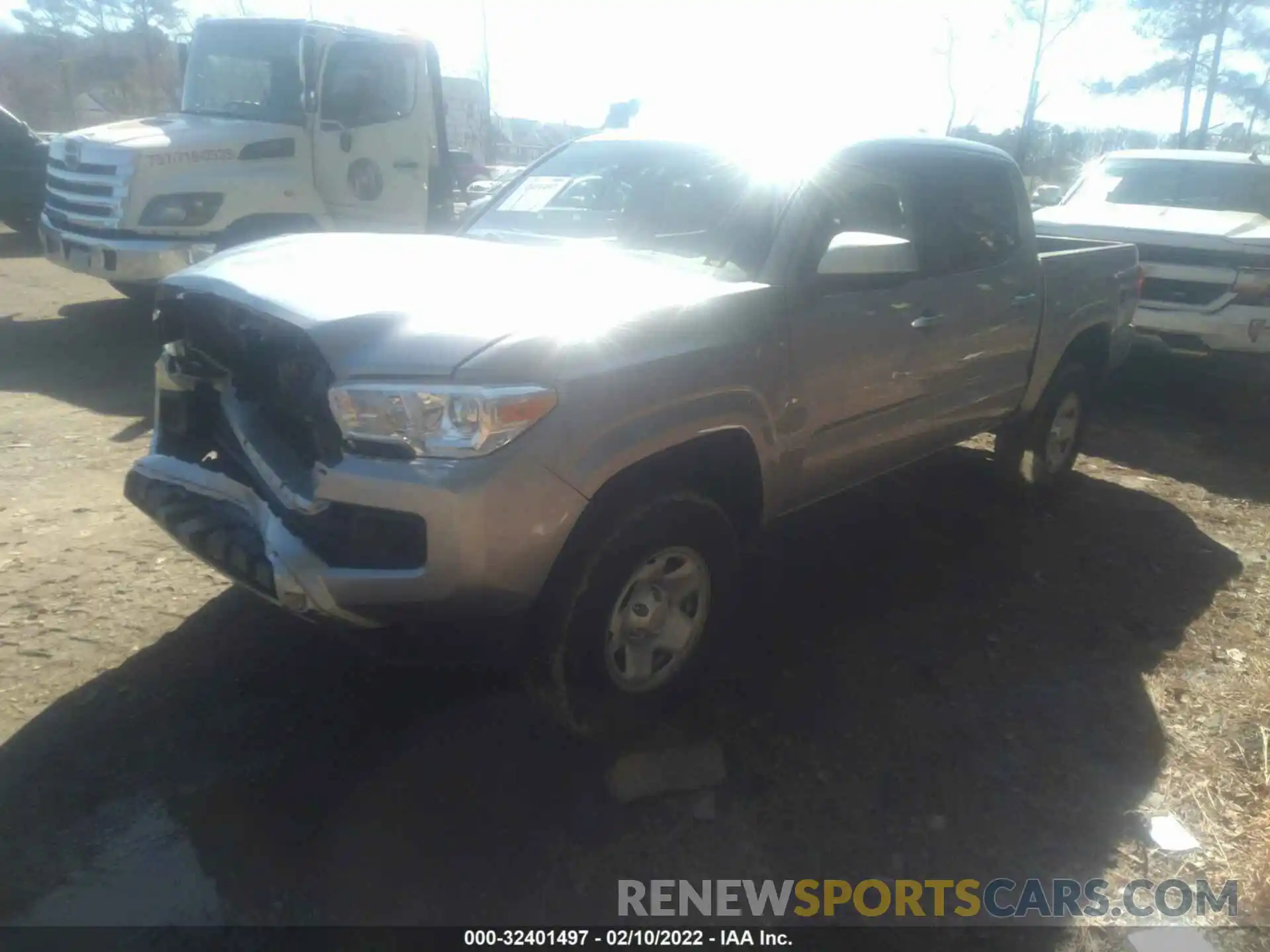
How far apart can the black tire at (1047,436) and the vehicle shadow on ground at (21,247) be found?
12197 mm

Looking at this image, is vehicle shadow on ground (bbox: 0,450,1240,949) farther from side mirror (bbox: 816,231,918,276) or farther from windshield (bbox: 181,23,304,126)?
windshield (bbox: 181,23,304,126)

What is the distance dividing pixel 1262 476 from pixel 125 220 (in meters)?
8.06

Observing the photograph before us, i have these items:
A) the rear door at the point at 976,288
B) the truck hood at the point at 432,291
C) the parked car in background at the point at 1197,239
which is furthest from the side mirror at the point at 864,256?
the parked car in background at the point at 1197,239

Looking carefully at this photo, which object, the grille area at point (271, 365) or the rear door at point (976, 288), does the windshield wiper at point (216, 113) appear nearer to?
the grille area at point (271, 365)

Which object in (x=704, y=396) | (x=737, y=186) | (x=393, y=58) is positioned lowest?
(x=704, y=396)

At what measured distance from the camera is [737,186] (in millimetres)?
3518

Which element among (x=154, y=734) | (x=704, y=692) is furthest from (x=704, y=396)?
(x=154, y=734)

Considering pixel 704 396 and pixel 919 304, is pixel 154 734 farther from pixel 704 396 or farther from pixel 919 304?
pixel 919 304

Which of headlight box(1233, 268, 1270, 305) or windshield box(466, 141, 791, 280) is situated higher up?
windshield box(466, 141, 791, 280)

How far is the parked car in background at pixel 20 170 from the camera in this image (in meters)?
11.3

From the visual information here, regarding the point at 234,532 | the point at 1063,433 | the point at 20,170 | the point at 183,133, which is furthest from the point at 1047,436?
the point at 20,170

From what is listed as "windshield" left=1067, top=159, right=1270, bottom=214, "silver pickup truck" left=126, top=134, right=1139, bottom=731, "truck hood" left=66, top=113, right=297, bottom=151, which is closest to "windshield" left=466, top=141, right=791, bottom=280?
"silver pickup truck" left=126, top=134, right=1139, bottom=731

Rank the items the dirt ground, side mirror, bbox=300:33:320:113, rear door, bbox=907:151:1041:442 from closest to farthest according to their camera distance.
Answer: the dirt ground → rear door, bbox=907:151:1041:442 → side mirror, bbox=300:33:320:113

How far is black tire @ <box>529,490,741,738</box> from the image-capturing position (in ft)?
8.64
